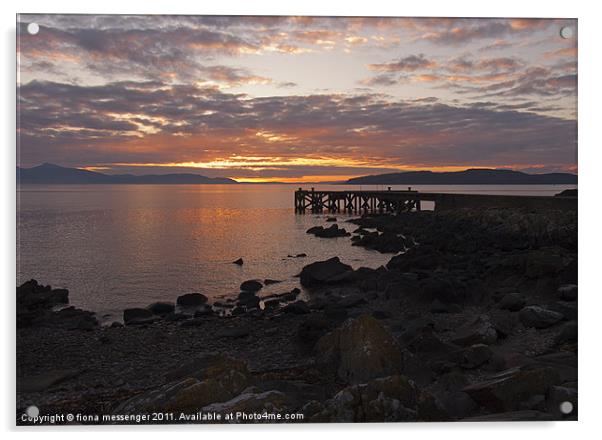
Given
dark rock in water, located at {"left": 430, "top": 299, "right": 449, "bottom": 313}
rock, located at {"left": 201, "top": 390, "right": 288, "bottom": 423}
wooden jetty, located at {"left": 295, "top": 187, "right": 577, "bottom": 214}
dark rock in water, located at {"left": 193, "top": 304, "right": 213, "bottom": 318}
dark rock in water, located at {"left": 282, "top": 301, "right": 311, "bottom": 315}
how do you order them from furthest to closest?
wooden jetty, located at {"left": 295, "top": 187, "right": 577, "bottom": 214}
dark rock in water, located at {"left": 193, "top": 304, "right": 213, "bottom": 318}
dark rock in water, located at {"left": 282, "top": 301, "right": 311, "bottom": 315}
dark rock in water, located at {"left": 430, "top": 299, "right": 449, "bottom": 313}
rock, located at {"left": 201, "top": 390, "right": 288, "bottom": 423}

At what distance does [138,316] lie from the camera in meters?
9.61

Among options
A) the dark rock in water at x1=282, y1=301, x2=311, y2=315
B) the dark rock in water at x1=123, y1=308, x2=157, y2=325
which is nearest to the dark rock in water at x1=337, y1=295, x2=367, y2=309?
the dark rock in water at x1=282, y1=301, x2=311, y2=315

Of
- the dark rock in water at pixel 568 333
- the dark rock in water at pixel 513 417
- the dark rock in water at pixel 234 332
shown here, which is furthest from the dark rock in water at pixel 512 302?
the dark rock in water at pixel 234 332

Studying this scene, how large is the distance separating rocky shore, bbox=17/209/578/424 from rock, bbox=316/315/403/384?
0.01m

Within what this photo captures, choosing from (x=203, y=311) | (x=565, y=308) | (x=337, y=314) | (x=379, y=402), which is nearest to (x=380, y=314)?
(x=337, y=314)

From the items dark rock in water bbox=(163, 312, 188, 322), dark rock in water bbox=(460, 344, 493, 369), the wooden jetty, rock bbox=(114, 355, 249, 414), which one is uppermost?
the wooden jetty

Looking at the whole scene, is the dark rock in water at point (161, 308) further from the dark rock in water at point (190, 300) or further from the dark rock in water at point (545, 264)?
the dark rock in water at point (545, 264)

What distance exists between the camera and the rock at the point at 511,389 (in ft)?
15.6

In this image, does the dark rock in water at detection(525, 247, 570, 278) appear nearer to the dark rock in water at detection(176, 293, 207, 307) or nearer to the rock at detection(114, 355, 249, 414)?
the rock at detection(114, 355, 249, 414)

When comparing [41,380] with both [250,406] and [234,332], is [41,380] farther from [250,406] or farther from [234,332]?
[234,332]

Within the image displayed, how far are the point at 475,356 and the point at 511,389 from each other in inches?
32.9

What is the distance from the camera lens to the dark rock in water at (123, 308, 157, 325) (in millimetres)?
9284

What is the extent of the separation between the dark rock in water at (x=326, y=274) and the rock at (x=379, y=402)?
7417 millimetres

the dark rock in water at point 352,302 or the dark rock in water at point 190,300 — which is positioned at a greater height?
the dark rock in water at point 352,302
